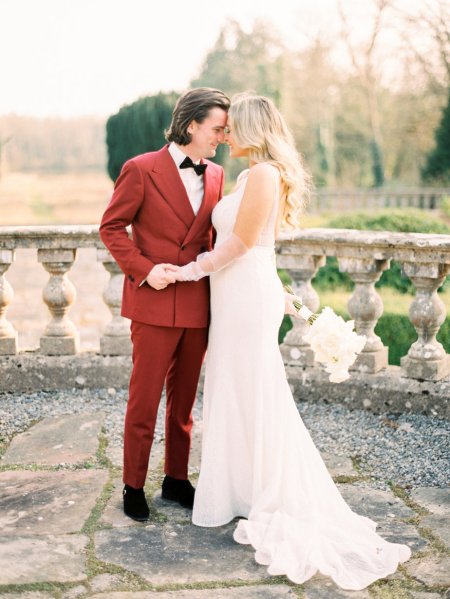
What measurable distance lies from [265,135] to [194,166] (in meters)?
0.37

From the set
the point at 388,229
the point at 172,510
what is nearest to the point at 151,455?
the point at 172,510

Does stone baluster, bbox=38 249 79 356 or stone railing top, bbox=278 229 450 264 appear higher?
stone railing top, bbox=278 229 450 264

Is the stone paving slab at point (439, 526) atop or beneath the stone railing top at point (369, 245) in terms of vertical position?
beneath

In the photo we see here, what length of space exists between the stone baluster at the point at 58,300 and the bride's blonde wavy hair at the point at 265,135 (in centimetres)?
222

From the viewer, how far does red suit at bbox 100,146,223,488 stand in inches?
129

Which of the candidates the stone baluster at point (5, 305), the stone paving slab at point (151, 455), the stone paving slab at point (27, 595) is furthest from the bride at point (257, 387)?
the stone baluster at point (5, 305)

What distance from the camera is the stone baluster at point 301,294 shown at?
4914mm

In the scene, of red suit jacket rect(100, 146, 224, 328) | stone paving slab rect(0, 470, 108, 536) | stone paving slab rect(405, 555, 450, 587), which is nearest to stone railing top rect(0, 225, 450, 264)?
red suit jacket rect(100, 146, 224, 328)

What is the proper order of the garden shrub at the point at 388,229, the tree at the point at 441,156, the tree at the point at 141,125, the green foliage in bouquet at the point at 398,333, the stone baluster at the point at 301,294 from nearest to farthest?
the stone baluster at the point at 301,294, the green foliage in bouquet at the point at 398,333, the garden shrub at the point at 388,229, the tree at the point at 141,125, the tree at the point at 441,156

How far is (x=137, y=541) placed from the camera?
3117mm

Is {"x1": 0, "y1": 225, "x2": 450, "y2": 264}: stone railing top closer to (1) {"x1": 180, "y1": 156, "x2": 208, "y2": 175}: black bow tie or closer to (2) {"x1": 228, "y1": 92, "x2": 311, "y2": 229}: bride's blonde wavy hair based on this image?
(2) {"x1": 228, "y1": 92, "x2": 311, "y2": 229}: bride's blonde wavy hair

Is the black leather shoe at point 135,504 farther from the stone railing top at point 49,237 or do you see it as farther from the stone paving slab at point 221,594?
the stone railing top at point 49,237

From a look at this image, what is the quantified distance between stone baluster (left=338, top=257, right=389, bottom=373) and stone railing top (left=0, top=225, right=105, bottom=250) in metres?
1.64

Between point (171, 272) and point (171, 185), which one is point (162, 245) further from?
point (171, 185)
